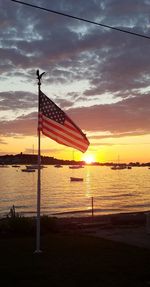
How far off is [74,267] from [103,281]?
1.50 meters

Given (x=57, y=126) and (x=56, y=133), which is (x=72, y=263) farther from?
(x=57, y=126)

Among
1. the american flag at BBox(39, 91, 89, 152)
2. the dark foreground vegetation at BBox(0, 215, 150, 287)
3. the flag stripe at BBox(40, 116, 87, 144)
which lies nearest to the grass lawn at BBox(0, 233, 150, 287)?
the dark foreground vegetation at BBox(0, 215, 150, 287)

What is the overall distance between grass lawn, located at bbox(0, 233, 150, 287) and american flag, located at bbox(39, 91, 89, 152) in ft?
10.4

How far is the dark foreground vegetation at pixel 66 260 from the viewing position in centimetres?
1068

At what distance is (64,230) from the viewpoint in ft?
63.4

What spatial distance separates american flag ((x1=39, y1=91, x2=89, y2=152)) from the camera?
46.6 ft

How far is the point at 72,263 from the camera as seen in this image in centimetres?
1240

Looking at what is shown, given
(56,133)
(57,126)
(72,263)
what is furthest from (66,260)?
(57,126)

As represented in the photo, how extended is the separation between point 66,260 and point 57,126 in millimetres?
3855

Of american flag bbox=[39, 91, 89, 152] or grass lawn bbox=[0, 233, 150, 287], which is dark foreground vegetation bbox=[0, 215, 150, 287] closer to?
grass lawn bbox=[0, 233, 150, 287]

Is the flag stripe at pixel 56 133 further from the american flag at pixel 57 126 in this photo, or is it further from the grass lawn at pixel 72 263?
the grass lawn at pixel 72 263

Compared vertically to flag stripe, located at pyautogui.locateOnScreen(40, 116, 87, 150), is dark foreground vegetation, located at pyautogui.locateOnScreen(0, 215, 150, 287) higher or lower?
lower

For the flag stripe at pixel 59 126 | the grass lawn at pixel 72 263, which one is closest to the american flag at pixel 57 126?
the flag stripe at pixel 59 126

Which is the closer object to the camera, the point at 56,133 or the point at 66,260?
the point at 66,260
